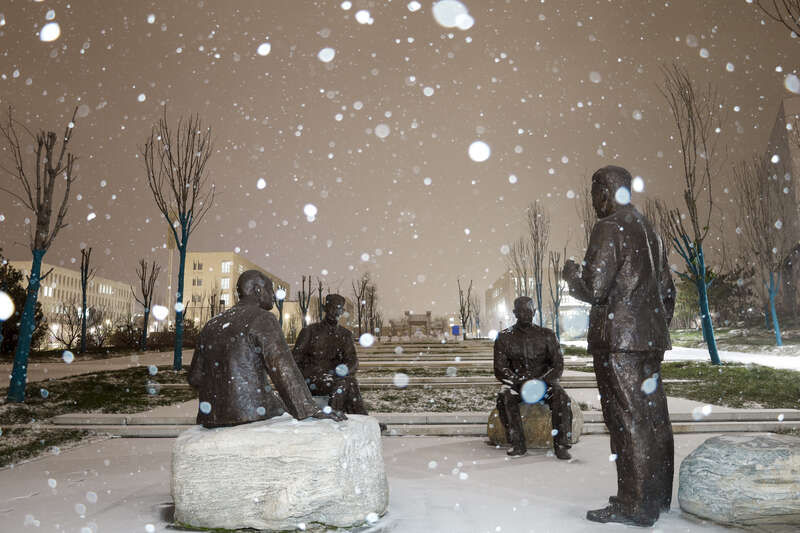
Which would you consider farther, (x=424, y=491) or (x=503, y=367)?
(x=503, y=367)

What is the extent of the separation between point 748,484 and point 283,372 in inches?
119

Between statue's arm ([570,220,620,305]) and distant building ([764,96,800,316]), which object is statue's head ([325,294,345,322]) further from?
distant building ([764,96,800,316])

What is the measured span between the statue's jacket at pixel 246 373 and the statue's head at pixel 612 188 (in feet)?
7.96

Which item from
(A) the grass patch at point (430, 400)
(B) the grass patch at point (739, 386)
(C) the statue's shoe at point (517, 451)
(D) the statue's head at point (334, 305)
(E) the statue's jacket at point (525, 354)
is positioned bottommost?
(B) the grass patch at point (739, 386)

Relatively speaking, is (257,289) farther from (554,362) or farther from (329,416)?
(554,362)

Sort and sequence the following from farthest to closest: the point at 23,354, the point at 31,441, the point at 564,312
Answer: the point at 564,312 < the point at 23,354 < the point at 31,441

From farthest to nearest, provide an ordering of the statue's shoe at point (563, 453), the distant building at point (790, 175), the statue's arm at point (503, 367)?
1. the distant building at point (790, 175)
2. the statue's arm at point (503, 367)
3. the statue's shoe at point (563, 453)

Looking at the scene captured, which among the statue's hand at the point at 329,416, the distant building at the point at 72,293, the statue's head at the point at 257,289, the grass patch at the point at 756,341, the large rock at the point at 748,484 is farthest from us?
the distant building at the point at 72,293

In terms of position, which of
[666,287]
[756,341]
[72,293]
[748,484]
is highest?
[72,293]

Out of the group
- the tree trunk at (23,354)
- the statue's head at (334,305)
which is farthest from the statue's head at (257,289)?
the tree trunk at (23,354)

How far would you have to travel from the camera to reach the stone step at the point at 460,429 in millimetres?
7031

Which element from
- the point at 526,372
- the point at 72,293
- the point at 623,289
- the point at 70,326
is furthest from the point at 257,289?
the point at 72,293

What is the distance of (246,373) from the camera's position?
3598 millimetres

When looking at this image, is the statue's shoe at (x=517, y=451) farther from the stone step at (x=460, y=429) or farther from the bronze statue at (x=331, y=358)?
the bronze statue at (x=331, y=358)
